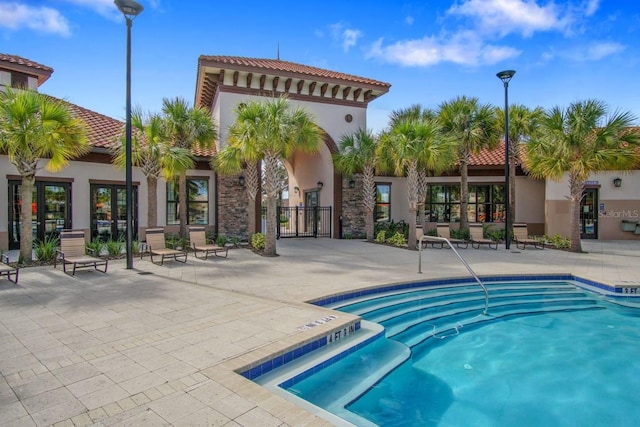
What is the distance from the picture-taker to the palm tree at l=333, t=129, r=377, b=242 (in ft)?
53.2

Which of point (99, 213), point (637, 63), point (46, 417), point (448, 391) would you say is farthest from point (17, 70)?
point (637, 63)

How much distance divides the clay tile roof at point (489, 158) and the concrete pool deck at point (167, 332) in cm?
973

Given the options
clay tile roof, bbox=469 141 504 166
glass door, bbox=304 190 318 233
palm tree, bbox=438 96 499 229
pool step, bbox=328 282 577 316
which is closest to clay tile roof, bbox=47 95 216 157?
glass door, bbox=304 190 318 233

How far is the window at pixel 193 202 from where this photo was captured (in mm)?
16359

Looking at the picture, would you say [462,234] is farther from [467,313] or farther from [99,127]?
[99,127]

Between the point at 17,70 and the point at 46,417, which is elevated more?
the point at 17,70

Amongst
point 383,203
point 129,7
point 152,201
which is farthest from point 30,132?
point 383,203

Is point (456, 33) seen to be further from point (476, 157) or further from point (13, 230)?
point (13, 230)

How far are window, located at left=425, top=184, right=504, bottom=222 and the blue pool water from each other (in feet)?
42.0

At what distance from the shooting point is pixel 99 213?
14.8m

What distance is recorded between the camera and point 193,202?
1673 cm

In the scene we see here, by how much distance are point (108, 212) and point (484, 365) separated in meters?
14.6

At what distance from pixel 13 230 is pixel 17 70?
21.4 feet

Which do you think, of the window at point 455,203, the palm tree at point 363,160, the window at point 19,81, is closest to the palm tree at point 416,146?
the palm tree at point 363,160
